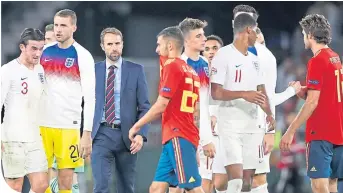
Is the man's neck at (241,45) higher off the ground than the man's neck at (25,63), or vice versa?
the man's neck at (241,45)

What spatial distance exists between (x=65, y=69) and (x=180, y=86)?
1.74 m

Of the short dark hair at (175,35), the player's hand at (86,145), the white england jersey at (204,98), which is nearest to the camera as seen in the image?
the short dark hair at (175,35)

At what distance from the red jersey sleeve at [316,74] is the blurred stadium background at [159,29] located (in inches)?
170

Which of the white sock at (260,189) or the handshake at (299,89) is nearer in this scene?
the handshake at (299,89)

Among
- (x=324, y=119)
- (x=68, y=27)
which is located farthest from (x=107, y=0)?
(x=324, y=119)

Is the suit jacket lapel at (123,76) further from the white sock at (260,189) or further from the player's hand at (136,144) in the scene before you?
the white sock at (260,189)

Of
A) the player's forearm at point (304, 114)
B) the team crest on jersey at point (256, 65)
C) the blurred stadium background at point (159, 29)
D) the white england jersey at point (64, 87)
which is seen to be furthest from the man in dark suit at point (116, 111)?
the blurred stadium background at point (159, 29)

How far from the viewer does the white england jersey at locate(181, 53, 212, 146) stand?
9.95 m

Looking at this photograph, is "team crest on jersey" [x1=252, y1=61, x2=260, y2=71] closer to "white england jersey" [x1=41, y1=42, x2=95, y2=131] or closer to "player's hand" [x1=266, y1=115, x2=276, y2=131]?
"player's hand" [x1=266, y1=115, x2=276, y2=131]

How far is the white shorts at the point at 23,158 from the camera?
10164 millimetres

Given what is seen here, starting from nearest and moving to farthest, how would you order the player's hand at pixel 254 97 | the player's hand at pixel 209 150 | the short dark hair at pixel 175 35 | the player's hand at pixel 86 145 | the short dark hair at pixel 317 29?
1. the short dark hair at pixel 175 35
2. the player's hand at pixel 209 150
3. the player's hand at pixel 86 145
4. the player's hand at pixel 254 97
5. the short dark hair at pixel 317 29

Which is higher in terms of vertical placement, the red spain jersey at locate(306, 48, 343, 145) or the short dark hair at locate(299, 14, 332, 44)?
the short dark hair at locate(299, 14, 332, 44)

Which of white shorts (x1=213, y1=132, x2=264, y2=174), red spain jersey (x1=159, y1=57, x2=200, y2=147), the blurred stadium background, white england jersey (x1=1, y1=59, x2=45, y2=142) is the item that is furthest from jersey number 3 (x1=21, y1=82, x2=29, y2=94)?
the blurred stadium background

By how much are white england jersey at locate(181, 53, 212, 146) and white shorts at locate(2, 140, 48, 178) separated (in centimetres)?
167
